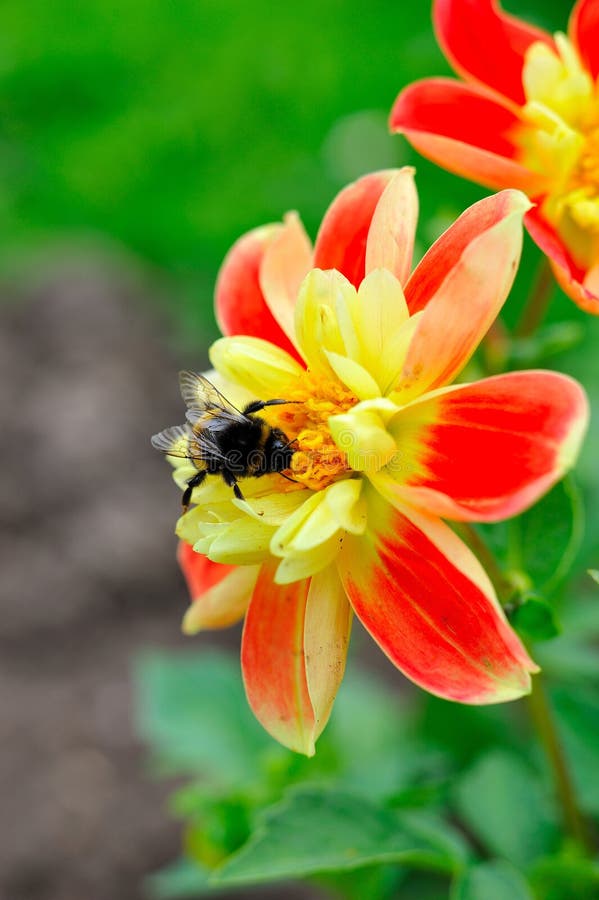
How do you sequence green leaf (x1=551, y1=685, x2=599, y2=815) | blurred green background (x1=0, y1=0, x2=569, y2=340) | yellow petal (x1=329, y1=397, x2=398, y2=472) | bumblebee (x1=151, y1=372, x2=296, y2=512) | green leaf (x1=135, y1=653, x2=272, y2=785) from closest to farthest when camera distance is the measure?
yellow petal (x1=329, y1=397, x2=398, y2=472)
bumblebee (x1=151, y1=372, x2=296, y2=512)
green leaf (x1=551, y1=685, x2=599, y2=815)
green leaf (x1=135, y1=653, x2=272, y2=785)
blurred green background (x1=0, y1=0, x2=569, y2=340)

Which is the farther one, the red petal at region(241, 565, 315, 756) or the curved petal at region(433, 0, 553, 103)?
the curved petal at region(433, 0, 553, 103)

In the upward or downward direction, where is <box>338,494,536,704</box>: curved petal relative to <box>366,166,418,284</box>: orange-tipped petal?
downward

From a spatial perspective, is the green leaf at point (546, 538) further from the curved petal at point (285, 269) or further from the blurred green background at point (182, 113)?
the blurred green background at point (182, 113)

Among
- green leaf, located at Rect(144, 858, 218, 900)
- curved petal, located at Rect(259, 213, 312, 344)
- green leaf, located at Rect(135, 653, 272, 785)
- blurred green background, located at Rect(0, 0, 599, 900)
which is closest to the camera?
curved petal, located at Rect(259, 213, 312, 344)

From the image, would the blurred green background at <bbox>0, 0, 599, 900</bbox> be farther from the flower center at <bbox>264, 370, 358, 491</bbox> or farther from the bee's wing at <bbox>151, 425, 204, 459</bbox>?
the bee's wing at <bbox>151, 425, 204, 459</bbox>

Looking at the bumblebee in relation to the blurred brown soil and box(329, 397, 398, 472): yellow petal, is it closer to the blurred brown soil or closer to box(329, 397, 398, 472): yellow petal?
box(329, 397, 398, 472): yellow petal

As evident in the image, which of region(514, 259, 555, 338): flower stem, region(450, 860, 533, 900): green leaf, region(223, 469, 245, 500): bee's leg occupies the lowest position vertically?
region(450, 860, 533, 900): green leaf

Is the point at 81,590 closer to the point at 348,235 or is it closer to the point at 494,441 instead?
the point at 348,235

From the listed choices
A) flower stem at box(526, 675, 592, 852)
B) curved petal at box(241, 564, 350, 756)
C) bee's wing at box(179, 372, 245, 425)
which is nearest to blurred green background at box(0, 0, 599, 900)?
flower stem at box(526, 675, 592, 852)
